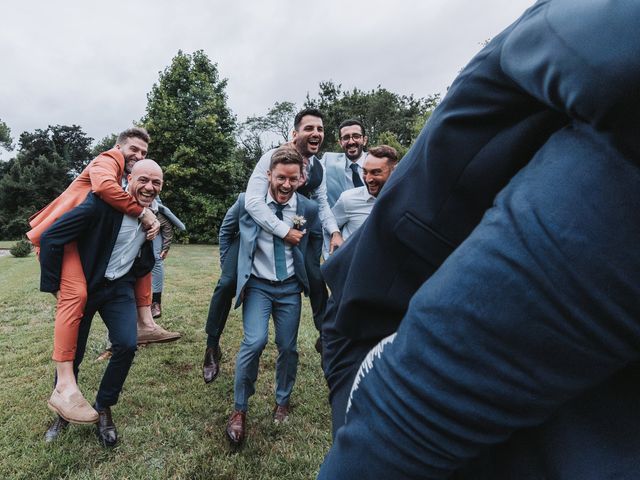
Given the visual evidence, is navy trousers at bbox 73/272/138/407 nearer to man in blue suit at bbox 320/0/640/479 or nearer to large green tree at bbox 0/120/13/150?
man in blue suit at bbox 320/0/640/479

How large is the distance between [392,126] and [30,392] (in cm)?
4383

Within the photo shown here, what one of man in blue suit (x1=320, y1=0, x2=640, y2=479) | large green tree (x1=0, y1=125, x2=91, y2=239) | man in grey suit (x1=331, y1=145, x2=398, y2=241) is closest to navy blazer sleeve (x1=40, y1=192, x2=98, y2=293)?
man in grey suit (x1=331, y1=145, x2=398, y2=241)

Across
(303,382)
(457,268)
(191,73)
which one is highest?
(191,73)

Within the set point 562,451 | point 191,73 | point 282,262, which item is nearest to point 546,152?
point 562,451

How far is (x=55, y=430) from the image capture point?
3.35 meters

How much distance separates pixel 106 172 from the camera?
3.27 metres

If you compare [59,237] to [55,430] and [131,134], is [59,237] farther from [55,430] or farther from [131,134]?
[131,134]

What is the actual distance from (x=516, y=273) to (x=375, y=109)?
1804 inches

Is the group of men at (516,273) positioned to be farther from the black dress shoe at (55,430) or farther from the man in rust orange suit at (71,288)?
the black dress shoe at (55,430)

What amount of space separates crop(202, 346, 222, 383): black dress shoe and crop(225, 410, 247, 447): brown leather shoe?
1.20m

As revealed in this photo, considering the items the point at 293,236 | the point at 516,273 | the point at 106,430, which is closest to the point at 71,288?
the point at 106,430

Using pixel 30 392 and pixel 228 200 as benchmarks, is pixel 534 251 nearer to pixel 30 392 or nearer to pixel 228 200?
pixel 30 392

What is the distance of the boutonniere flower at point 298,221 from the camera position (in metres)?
3.86

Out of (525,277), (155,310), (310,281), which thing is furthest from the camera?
(155,310)
